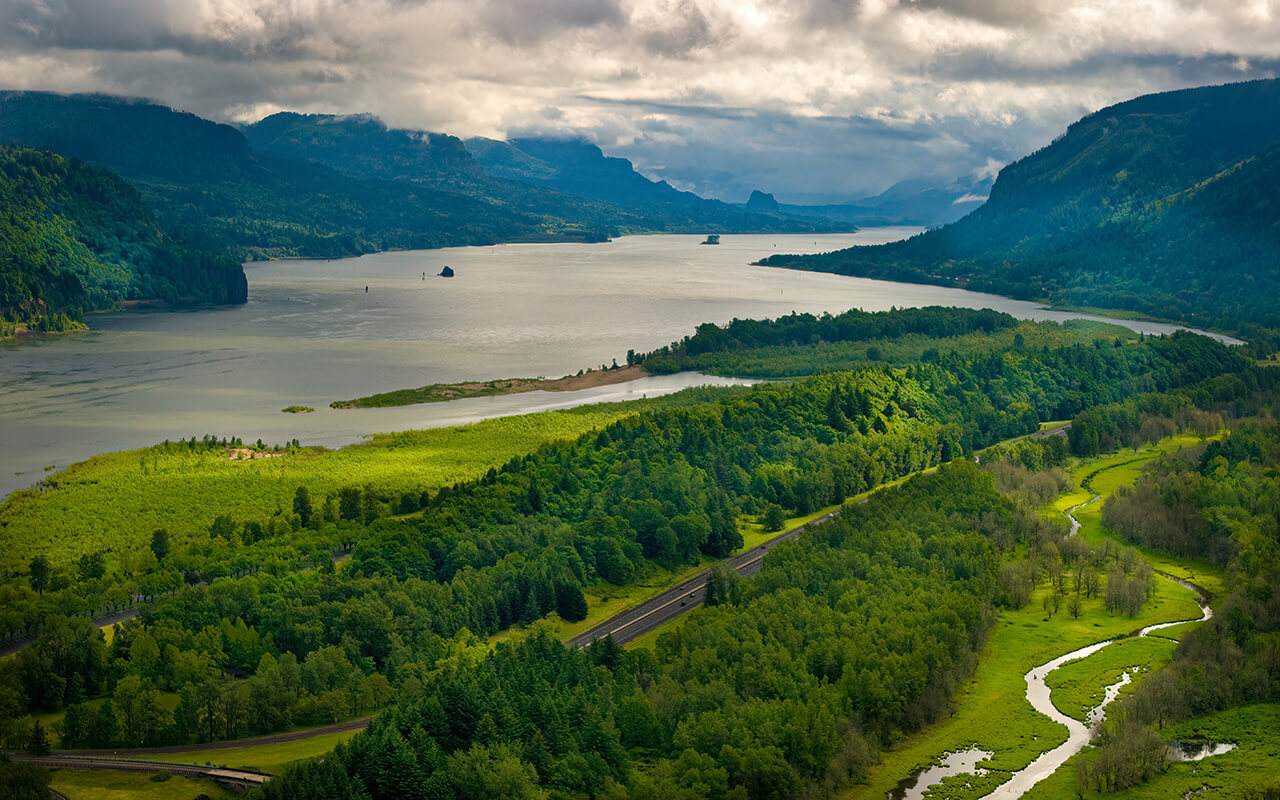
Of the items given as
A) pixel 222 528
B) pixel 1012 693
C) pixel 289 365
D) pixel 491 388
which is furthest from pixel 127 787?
pixel 289 365

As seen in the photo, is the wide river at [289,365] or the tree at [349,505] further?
the wide river at [289,365]

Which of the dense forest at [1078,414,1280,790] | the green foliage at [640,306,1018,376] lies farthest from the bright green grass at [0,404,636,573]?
the dense forest at [1078,414,1280,790]

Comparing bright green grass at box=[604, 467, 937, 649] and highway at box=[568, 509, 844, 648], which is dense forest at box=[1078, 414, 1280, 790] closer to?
bright green grass at box=[604, 467, 937, 649]

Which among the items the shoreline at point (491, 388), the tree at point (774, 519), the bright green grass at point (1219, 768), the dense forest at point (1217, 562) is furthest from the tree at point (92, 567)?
the dense forest at point (1217, 562)

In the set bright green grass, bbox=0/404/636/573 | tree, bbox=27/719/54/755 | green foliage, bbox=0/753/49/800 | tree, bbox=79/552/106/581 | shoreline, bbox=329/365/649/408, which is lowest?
tree, bbox=27/719/54/755

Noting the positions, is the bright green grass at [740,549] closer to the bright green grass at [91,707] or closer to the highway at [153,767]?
the bright green grass at [91,707]

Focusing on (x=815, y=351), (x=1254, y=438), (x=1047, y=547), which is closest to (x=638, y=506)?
(x=1047, y=547)
